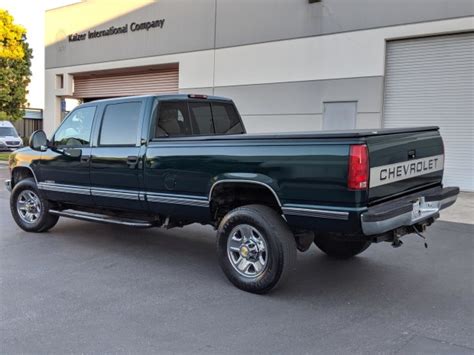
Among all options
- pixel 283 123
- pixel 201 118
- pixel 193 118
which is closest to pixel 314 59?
pixel 283 123

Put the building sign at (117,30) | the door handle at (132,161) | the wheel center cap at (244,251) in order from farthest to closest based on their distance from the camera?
the building sign at (117,30)
the door handle at (132,161)
the wheel center cap at (244,251)

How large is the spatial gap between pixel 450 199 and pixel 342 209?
1614 mm

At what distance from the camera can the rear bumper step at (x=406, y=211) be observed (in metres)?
4.15

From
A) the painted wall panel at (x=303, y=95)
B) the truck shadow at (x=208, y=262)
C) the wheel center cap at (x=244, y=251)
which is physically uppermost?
the painted wall panel at (x=303, y=95)

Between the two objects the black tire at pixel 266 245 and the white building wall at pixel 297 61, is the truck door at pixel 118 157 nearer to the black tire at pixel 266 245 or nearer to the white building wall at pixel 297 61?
the black tire at pixel 266 245

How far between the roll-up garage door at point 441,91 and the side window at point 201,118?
8695 millimetres

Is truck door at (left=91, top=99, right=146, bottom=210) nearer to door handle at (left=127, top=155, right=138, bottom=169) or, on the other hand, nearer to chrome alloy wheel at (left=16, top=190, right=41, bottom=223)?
door handle at (left=127, top=155, right=138, bottom=169)

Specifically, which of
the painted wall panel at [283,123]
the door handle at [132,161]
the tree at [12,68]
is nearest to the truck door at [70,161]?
the door handle at [132,161]

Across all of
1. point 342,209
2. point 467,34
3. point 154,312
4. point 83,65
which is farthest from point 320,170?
point 83,65

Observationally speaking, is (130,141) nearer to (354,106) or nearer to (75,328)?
(75,328)

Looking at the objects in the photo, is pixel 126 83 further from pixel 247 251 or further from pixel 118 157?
pixel 247 251

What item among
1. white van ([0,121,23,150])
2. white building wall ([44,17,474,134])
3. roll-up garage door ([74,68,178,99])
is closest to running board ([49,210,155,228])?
white building wall ([44,17,474,134])

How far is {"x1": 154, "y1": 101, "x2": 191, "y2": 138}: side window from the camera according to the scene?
591cm

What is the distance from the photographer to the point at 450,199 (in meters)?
5.12
